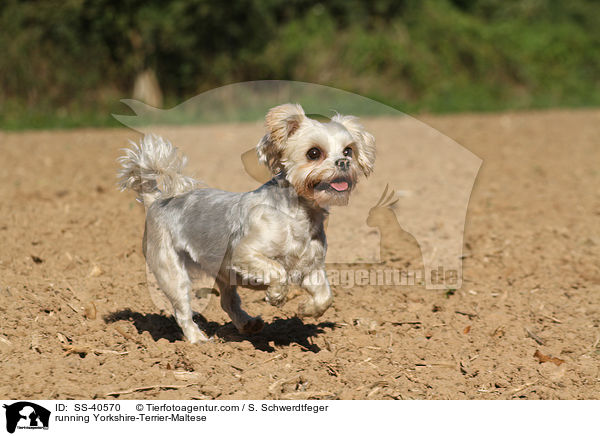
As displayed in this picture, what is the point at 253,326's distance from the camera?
563 cm

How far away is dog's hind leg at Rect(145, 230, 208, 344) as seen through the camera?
214 inches

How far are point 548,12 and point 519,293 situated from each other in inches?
1227

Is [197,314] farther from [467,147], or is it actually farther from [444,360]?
[467,147]

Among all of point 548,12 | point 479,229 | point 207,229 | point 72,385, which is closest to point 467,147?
point 479,229

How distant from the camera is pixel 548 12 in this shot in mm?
34750

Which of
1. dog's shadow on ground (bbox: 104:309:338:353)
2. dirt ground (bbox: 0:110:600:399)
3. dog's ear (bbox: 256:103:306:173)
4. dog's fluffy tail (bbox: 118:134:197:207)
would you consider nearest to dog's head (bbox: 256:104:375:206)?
dog's ear (bbox: 256:103:306:173)

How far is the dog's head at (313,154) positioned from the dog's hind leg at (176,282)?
123 cm

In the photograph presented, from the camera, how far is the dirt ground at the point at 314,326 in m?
4.74

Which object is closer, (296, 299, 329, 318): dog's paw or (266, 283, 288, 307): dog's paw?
(266, 283, 288, 307): dog's paw

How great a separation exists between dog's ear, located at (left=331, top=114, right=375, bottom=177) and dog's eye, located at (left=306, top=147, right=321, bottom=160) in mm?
276

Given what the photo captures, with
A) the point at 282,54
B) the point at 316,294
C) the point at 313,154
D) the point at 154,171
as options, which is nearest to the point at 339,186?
the point at 313,154

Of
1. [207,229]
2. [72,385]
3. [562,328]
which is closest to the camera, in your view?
[72,385]
